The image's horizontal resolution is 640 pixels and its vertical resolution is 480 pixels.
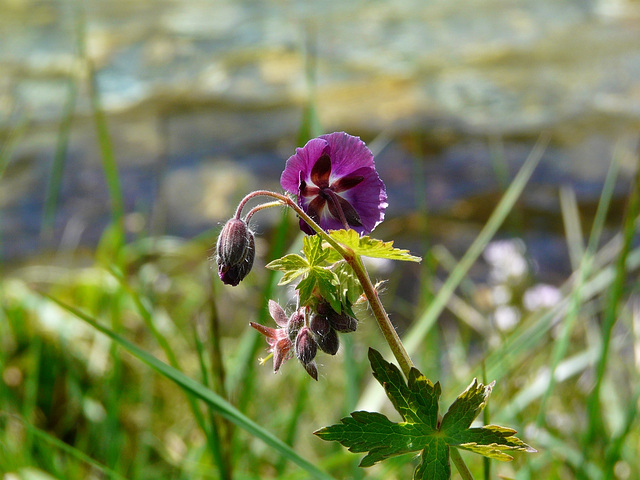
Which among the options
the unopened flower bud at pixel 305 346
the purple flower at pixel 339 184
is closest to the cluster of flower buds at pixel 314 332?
the unopened flower bud at pixel 305 346

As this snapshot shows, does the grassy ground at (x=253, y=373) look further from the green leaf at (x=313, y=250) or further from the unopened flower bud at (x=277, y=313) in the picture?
the green leaf at (x=313, y=250)

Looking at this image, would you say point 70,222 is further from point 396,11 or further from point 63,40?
point 396,11

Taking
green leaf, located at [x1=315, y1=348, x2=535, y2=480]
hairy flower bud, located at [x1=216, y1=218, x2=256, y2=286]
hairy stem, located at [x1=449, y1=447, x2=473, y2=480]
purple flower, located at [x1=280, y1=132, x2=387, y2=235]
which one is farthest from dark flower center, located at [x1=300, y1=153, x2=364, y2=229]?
hairy stem, located at [x1=449, y1=447, x2=473, y2=480]

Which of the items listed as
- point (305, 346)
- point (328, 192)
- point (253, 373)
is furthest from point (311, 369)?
point (253, 373)

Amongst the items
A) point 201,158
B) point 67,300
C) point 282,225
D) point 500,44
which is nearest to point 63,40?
point 201,158

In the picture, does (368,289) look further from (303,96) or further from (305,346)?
(303,96)

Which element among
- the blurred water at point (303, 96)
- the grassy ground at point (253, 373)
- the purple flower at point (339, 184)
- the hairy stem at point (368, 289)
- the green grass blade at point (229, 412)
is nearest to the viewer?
the hairy stem at point (368, 289)
